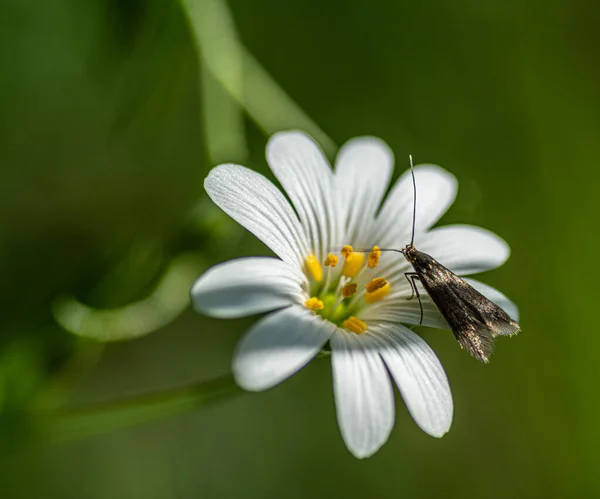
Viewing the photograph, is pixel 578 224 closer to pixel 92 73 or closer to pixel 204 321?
pixel 204 321

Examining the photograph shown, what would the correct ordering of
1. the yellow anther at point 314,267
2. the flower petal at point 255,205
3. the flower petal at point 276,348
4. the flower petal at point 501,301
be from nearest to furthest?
the flower petal at point 276,348, the flower petal at point 255,205, the flower petal at point 501,301, the yellow anther at point 314,267

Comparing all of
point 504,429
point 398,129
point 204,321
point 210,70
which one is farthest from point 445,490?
point 210,70

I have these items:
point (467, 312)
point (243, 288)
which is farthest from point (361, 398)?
point (467, 312)

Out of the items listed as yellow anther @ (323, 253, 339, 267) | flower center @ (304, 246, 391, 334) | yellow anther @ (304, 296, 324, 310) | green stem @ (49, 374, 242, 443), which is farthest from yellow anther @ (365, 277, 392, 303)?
green stem @ (49, 374, 242, 443)

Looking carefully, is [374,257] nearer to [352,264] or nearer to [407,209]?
[352,264]

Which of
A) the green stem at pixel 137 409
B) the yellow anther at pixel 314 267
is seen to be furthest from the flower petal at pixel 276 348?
the yellow anther at pixel 314 267

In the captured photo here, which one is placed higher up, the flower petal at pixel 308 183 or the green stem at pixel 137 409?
the flower petal at pixel 308 183

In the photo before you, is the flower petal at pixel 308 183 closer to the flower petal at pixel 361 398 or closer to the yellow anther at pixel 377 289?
the yellow anther at pixel 377 289
